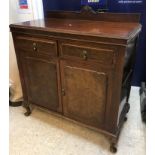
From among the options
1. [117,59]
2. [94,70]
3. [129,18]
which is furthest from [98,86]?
[129,18]

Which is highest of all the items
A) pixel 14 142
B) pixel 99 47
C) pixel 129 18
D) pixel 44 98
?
pixel 129 18

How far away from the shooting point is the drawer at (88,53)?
1.13 m

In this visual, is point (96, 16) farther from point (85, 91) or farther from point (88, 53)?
point (85, 91)

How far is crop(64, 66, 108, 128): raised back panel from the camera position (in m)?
1.26

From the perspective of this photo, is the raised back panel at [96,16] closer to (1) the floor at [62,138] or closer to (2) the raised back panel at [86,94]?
(2) the raised back panel at [86,94]

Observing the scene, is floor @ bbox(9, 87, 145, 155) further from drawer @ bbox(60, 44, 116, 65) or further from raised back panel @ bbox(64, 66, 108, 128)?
drawer @ bbox(60, 44, 116, 65)

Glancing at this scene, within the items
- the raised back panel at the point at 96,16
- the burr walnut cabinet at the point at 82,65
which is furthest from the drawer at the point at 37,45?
the raised back panel at the point at 96,16

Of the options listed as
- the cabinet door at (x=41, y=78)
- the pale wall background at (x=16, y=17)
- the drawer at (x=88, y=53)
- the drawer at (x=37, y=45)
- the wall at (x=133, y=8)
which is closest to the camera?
the drawer at (x=88, y=53)

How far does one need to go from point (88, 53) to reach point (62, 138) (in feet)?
2.69

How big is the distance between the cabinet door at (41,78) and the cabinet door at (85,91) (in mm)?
96

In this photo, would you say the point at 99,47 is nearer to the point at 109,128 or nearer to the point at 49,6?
the point at 109,128

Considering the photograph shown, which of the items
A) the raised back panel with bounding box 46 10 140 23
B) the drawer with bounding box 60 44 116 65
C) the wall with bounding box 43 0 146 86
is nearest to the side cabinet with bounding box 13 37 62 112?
the drawer with bounding box 60 44 116 65
